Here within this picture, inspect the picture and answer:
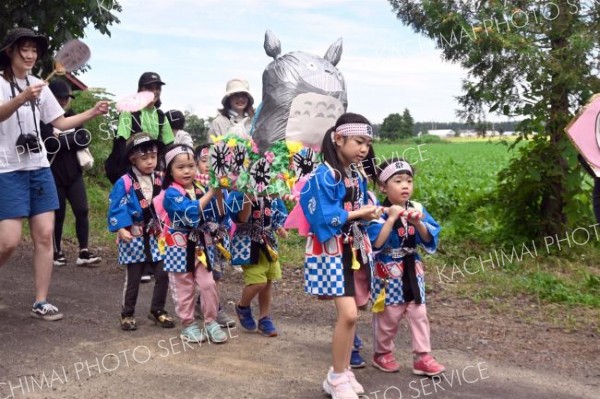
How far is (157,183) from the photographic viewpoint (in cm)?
566

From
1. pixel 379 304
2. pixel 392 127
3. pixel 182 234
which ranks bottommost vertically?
pixel 379 304

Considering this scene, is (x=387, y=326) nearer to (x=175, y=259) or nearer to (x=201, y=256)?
(x=201, y=256)

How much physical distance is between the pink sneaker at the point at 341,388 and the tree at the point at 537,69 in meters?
3.94

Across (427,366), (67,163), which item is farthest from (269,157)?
(67,163)

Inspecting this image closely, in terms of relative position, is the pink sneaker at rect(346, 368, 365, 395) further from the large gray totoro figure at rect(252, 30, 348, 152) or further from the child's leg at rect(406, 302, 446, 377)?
the large gray totoro figure at rect(252, 30, 348, 152)

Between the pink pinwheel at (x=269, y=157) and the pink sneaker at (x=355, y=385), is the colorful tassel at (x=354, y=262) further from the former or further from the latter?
the pink pinwheel at (x=269, y=157)

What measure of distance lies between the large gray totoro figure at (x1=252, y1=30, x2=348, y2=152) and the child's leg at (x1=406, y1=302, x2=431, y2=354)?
127 cm

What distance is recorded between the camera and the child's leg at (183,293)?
5152mm

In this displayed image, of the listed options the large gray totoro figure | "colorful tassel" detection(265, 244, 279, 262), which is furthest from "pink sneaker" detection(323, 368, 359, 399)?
the large gray totoro figure

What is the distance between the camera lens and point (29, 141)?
5234 millimetres

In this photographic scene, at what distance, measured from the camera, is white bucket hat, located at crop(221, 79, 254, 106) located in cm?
658

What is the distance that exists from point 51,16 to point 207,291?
188 inches

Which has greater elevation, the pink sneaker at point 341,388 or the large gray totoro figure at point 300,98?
the large gray totoro figure at point 300,98

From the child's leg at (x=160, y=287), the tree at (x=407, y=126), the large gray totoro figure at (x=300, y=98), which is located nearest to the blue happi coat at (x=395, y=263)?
the large gray totoro figure at (x=300, y=98)
